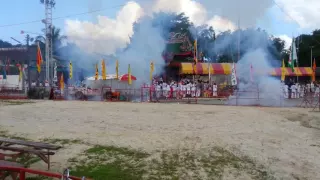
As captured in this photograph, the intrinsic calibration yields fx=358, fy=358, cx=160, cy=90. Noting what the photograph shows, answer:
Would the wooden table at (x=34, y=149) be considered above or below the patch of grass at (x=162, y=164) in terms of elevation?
above

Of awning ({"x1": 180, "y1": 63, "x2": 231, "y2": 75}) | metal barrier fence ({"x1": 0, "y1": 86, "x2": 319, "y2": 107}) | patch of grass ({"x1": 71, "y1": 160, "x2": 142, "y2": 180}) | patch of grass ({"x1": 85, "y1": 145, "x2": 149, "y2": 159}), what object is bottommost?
patch of grass ({"x1": 71, "y1": 160, "x2": 142, "y2": 180})

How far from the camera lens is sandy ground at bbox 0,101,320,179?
9.18 m

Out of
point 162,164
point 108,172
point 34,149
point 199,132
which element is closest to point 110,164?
point 108,172

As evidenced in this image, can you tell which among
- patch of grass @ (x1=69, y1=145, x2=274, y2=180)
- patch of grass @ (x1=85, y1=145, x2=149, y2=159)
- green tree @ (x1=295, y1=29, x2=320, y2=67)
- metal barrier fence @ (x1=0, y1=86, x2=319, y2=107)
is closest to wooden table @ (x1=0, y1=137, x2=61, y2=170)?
patch of grass @ (x1=69, y1=145, x2=274, y2=180)

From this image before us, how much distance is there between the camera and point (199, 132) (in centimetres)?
1242

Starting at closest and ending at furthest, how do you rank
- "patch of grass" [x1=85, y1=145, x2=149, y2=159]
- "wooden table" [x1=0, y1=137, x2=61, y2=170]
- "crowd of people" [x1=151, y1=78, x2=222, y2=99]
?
1. "wooden table" [x1=0, y1=137, x2=61, y2=170]
2. "patch of grass" [x1=85, y1=145, x2=149, y2=159]
3. "crowd of people" [x1=151, y1=78, x2=222, y2=99]

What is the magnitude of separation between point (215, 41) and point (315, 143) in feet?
141

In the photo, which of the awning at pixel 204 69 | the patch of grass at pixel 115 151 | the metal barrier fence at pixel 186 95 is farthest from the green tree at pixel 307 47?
the patch of grass at pixel 115 151

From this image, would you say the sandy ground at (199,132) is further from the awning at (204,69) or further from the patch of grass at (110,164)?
the awning at (204,69)

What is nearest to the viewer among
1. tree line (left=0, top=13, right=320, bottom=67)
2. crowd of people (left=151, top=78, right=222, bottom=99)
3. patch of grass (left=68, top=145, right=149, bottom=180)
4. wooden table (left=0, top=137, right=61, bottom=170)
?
patch of grass (left=68, top=145, right=149, bottom=180)

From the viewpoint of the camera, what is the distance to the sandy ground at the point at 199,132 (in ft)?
30.1

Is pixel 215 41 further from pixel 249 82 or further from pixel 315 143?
pixel 315 143

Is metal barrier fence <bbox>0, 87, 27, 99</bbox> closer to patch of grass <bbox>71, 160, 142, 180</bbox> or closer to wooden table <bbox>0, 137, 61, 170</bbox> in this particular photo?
wooden table <bbox>0, 137, 61, 170</bbox>

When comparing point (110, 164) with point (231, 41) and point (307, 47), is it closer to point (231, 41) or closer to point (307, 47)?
point (231, 41)
